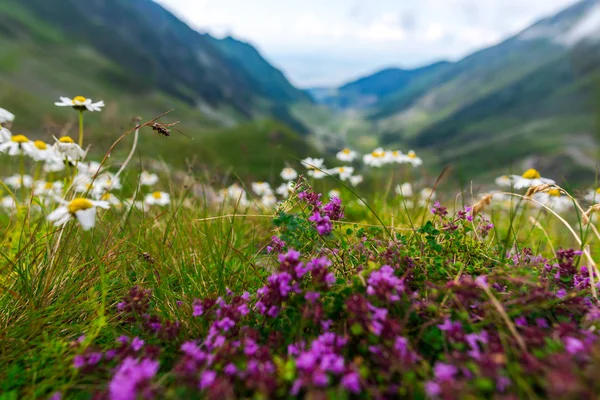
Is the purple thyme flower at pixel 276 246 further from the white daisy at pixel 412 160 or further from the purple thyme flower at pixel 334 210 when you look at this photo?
the white daisy at pixel 412 160

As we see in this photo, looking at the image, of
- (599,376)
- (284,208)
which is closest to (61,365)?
(284,208)

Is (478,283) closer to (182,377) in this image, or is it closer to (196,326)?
(182,377)

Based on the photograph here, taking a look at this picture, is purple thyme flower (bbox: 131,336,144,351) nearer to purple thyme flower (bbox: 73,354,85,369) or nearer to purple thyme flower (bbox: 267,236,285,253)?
purple thyme flower (bbox: 73,354,85,369)

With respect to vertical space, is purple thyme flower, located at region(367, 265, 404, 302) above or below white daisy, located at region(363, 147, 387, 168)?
below

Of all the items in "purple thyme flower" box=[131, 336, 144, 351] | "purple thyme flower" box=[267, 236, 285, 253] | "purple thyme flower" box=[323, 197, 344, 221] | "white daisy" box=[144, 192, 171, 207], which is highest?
"purple thyme flower" box=[323, 197, 344, 221]

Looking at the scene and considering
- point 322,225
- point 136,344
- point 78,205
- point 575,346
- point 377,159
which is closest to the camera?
point 575,346

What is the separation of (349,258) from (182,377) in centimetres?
143

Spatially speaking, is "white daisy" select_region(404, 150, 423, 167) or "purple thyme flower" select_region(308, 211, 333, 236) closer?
"purple thyme flower" select_region(308, 211, 333, 236)

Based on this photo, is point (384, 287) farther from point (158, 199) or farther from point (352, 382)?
point (158, 199)

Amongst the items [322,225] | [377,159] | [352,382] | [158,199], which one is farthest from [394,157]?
[352,382]

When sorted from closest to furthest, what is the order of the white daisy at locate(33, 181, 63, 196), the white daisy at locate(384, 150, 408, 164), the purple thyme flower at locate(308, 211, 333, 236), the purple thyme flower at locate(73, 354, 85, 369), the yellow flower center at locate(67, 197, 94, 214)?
1. the purple thyme flower at locate(73, 354, 85, 369)
2. the yellow flower center at locate(67, 197, 94, 214)
3. the purple thyme flower at locate(308, 211, 333, 236)
4. the white daisy at locate(33, 181, 63, 196)
5. the white daisy at locate(384, 150, 408, 164)

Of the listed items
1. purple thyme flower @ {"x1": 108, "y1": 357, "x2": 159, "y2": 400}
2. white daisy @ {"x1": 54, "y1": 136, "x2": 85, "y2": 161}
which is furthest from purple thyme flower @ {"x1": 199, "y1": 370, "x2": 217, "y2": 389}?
white daisy @ {"x1": 54, "y1": 136, "x2": 85, "y2": 161}

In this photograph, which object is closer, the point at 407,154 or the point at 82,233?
the point at 82,233

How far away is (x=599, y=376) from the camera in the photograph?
4.35ft
